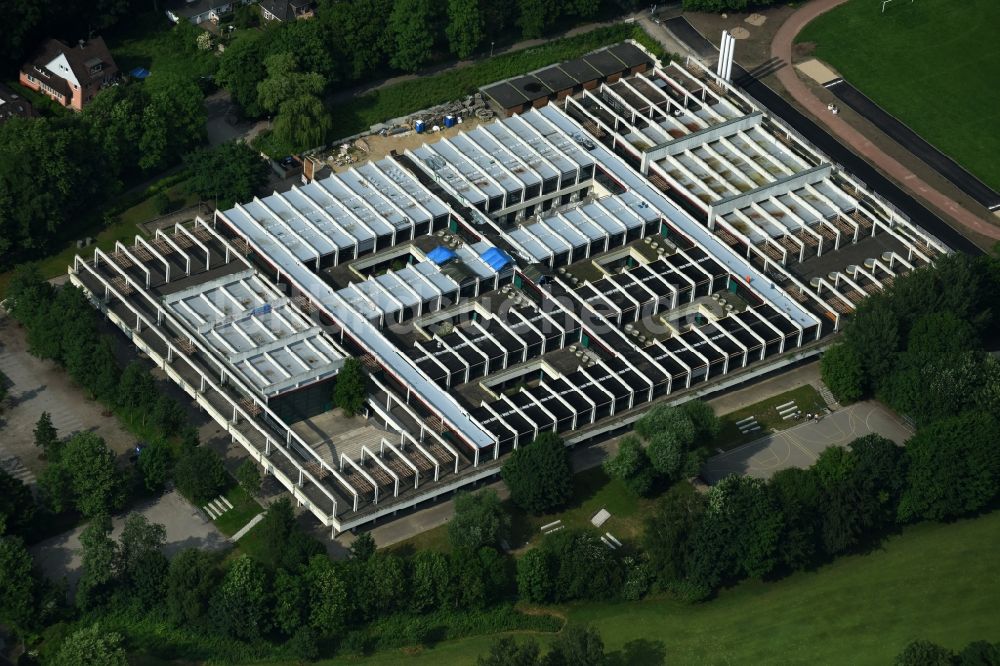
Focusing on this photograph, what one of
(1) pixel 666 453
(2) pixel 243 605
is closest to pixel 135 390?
(2) pixel 243 605

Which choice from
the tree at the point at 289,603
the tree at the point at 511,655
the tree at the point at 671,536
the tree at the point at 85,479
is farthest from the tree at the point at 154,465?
the tree at the point at 671,536

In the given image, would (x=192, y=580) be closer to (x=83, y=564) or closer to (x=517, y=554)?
(x=83, y=564)

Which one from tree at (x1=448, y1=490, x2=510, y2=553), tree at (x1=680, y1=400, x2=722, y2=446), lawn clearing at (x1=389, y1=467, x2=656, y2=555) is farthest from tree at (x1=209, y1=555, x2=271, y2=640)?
tree at (x1=680, y1=400, x2=722, y2=446)

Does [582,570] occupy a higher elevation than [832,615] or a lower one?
higher

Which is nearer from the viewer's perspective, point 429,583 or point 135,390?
point 429,583

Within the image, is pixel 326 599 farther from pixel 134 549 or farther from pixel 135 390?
pixel 135 390

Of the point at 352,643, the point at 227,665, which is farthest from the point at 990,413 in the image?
the point at 227,665

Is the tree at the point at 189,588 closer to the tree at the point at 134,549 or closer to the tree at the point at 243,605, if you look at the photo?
the tree at the point at 243,605

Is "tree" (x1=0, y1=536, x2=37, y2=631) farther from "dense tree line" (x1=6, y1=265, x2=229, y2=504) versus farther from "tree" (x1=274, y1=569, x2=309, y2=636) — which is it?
"tree" (x1=274, y1=569, x2=309, y2=636)
